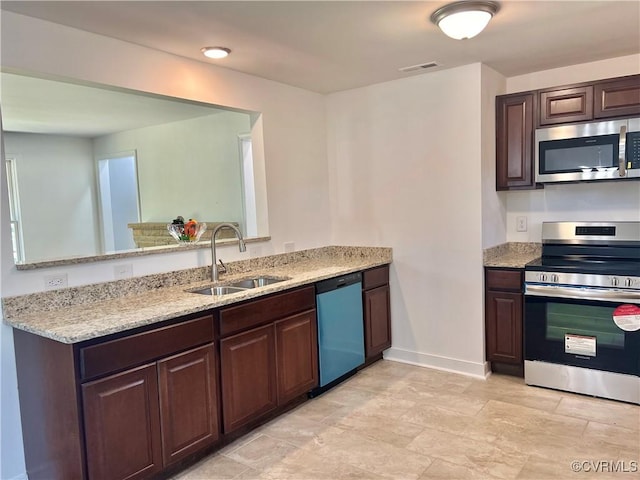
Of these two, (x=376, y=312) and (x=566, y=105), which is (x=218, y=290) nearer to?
(x=376, y=312)

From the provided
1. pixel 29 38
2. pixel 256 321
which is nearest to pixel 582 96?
pixel 256 321

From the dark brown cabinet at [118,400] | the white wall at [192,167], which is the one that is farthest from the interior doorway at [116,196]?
the dark brown cabinet at [118,400]

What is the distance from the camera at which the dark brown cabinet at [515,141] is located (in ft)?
11.5

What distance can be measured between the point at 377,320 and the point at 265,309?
4.34 feet

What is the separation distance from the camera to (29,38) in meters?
2.24

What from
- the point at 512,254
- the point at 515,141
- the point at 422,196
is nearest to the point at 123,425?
the point at 422,196

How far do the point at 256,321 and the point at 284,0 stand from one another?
5.55 feet

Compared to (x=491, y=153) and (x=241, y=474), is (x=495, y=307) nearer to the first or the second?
(x=491, y=153)

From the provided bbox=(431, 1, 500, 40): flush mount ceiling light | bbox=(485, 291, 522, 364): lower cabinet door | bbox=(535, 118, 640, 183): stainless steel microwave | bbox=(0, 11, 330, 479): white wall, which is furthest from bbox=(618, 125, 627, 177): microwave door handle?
bbox=(0, 11, 330, 479): white wall

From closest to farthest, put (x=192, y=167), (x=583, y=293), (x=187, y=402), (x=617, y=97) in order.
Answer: (x=187, y=402)
(x=583, y=293)
(x=617, y=97)
(x=192, y=167)

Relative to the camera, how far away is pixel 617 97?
317cm

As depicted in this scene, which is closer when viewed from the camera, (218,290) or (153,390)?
(153,390)

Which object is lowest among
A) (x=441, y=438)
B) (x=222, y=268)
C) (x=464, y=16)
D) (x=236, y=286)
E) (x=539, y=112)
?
(x=441, y=438)

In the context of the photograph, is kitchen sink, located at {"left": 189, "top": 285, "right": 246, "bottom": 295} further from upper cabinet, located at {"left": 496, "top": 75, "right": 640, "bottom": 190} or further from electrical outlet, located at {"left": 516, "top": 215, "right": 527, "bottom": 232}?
electrical outlet, located at {"left": 516, "top": 215, "right": 527, "bottom": 232}
